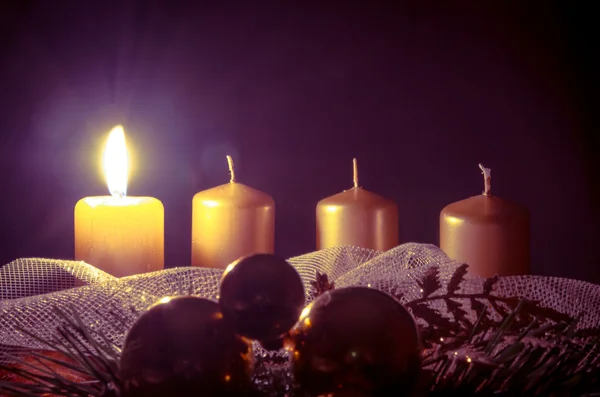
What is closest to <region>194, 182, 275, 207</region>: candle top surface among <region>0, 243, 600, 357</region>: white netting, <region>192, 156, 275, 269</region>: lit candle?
<region>192, 156, 275, 269</region>: lit candle

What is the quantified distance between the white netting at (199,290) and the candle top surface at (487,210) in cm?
20

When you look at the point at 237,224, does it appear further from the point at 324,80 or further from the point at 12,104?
the point at 12,104

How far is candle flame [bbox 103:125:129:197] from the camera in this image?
2.63 ft

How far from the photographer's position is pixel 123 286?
51 centimetres

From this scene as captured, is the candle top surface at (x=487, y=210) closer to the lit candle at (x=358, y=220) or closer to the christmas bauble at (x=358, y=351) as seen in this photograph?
the lit candle at (x=358, y=220)

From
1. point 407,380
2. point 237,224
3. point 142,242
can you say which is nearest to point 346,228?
point 237,224

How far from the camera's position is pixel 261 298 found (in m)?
0.26

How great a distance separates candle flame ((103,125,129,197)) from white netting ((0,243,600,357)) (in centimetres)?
22

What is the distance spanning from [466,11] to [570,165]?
1.00 feet

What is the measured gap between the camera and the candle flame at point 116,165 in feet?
2.63

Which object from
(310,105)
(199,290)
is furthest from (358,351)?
(310,105)

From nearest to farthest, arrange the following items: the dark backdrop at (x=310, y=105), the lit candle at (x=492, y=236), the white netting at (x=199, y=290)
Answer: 1. the white netting at (x=199, y=290)
2. the lit candle at (x=492, y=236)
3. the dark backdrop at (x=310, y=105)

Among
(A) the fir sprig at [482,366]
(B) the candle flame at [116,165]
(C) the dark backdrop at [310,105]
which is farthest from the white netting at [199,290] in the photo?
(C) the dark backdrop at [310,105]

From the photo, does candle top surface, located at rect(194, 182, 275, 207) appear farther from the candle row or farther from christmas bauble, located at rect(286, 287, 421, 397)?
christmas bauble, located at rect(286, 287, 421, 397)
